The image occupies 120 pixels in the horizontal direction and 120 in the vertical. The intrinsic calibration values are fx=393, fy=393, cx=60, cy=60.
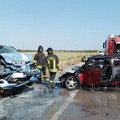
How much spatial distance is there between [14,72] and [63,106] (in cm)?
412

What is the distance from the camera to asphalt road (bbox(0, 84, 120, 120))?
921 centimetres

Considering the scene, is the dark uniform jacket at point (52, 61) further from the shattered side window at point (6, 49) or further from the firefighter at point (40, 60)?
the shattered side window at point (6, 49)

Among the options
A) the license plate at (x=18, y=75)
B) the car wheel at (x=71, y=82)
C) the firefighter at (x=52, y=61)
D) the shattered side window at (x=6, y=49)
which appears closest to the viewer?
the license plate at (x=18, y=75)

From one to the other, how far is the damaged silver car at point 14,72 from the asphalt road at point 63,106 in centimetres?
44

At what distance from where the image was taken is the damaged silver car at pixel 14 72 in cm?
1353

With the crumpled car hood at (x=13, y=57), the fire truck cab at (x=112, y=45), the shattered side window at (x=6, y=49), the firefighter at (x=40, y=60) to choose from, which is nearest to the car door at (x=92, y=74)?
the firefighter at (x=40, y=60)

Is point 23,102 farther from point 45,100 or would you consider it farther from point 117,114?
point 117,114

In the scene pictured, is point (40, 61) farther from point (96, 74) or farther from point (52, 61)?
point (96, 74)

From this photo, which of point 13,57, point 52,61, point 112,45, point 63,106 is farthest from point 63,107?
point 112,45

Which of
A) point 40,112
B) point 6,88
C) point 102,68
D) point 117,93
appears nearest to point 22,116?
point 40,112

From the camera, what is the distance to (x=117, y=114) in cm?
948

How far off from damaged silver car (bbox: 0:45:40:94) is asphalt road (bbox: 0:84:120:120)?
44cm

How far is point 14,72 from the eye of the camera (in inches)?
568

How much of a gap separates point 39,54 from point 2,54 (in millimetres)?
Result: 2510
